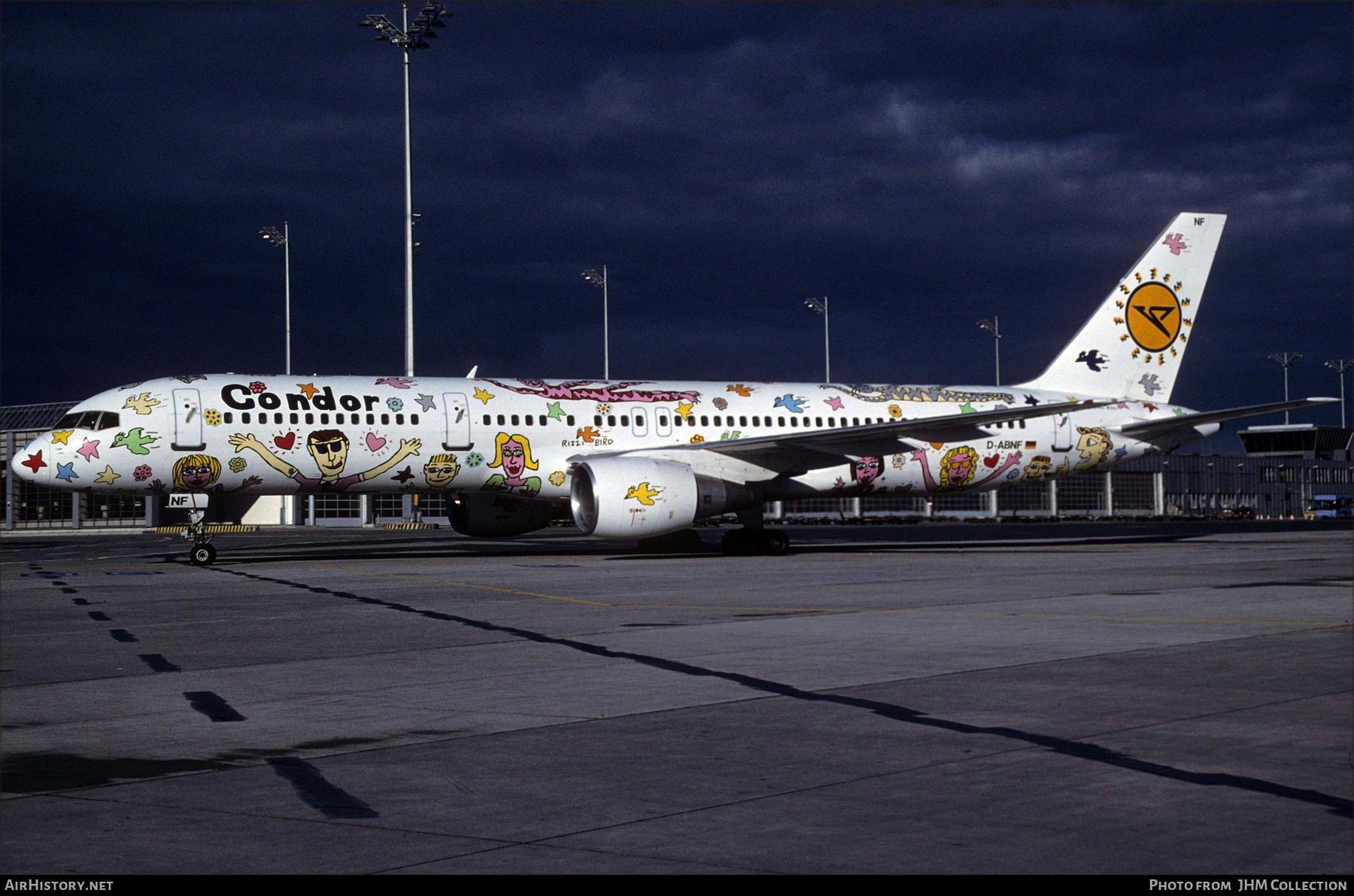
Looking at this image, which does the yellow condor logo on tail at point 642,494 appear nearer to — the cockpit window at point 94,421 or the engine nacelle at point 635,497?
the engine nacelle at point 635,497

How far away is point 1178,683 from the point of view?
337 inches

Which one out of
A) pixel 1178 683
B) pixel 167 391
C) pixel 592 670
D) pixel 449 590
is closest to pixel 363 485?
pixel 167 391

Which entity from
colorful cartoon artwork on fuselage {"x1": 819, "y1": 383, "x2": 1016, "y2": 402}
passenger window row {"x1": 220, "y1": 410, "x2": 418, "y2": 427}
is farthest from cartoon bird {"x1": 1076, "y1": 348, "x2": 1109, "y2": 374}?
passenger window row {"x1": 220, "y1": 410, "x2": 418, "y2": 427}

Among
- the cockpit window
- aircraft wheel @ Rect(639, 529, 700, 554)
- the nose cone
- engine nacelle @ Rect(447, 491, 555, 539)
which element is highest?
the cockpit window

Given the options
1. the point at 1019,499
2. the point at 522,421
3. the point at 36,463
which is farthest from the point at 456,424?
the point at 1019,499

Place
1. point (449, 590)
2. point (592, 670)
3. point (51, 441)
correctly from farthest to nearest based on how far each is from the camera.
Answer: point (51, 441) → point (449, 590) → point (592, 670)

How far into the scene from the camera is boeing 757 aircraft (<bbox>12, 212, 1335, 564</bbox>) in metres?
23.5

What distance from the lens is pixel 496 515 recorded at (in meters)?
27.8

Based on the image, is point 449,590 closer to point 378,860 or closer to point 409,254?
point 378,860

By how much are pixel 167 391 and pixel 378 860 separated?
2108cm

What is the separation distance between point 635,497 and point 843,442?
488cm

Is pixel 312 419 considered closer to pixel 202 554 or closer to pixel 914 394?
pixel 202 554

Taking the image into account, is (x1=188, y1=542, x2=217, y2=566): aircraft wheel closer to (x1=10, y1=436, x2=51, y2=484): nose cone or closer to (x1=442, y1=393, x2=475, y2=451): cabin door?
(x1=10, y1=436, x2=51, y2=484): nose cone

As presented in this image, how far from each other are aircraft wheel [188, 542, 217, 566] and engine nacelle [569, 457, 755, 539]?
23.1ft
